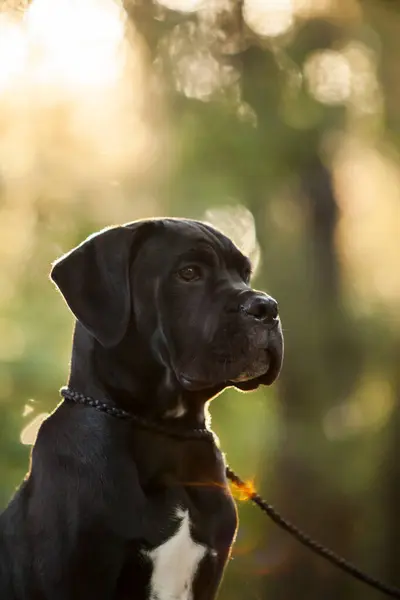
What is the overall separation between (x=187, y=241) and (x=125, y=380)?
346 millimetres

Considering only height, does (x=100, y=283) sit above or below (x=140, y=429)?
above

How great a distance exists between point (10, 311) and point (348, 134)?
2166 millimetres

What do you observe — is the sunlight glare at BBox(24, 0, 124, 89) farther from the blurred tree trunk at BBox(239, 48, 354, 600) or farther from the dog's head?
the dog's head

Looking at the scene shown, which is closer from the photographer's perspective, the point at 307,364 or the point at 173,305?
the point at 173,305

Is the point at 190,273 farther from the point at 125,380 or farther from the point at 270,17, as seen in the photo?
the point at 270,17

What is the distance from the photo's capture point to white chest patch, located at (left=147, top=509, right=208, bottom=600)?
175cm

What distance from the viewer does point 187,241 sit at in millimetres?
2000

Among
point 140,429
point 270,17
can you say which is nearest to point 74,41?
point 270,17

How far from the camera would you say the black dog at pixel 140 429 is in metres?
1.73

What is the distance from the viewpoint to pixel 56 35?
427 centimetres

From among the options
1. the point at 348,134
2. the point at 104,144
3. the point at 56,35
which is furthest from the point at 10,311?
the point at 348,134

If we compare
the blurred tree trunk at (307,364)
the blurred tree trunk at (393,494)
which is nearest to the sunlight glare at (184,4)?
the blurred tree trunk at (307,364)

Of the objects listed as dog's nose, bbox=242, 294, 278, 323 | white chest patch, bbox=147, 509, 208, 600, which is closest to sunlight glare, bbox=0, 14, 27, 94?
dog's nose, bbox=242, 294, 278, 323

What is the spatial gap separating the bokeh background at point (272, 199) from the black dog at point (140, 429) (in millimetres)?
2576
